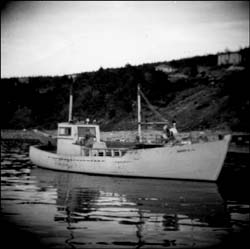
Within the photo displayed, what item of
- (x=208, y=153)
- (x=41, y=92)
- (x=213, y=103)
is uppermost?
(x=41, y=92)

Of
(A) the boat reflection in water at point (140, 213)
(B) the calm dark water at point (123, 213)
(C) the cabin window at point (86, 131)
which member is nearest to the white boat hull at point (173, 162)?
(B) the calm dark water at point (123, 213)

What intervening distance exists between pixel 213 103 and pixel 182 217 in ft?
255

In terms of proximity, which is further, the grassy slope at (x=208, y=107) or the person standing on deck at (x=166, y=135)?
the grassy slope at (x=208, y=107)

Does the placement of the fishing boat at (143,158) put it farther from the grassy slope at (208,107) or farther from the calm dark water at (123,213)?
the grassy slope at (208,107)

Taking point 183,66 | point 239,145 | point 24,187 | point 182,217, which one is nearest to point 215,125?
point 239,145

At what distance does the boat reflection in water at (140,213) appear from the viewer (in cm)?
1264

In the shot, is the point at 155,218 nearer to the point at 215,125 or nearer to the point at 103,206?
the point at 103,206

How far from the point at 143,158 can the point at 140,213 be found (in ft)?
40.3

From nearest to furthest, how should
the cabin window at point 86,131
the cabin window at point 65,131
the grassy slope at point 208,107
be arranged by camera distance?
the cabin window at point 65,131
the cabin window at point 86,131
the grassy slope at point 208,107

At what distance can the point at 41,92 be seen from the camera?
17462 cm

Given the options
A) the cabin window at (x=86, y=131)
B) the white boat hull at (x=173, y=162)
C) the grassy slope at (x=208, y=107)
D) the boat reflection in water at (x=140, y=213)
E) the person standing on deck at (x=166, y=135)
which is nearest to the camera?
the boat reflection in water at (x=140, y=213)

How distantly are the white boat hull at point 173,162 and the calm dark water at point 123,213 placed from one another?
90 cm

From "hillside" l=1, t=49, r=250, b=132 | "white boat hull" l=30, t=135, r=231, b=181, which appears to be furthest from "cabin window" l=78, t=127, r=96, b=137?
"hillside" l=1, t=49, r=250, b=132

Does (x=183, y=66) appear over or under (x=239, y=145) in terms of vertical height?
over
